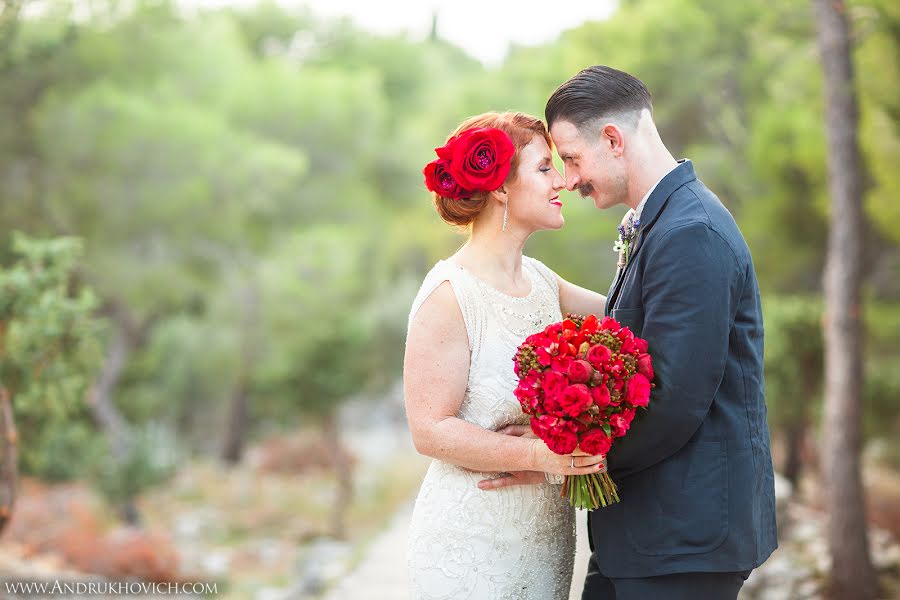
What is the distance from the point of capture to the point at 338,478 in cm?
1354

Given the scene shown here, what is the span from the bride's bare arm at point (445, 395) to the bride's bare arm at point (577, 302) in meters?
0.51

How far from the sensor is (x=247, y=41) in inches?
863

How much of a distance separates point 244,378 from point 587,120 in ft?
49.7

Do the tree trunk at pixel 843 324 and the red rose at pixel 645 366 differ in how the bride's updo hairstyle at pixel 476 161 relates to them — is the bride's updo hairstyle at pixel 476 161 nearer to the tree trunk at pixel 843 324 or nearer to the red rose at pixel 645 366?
the red rose at pixel 645 366

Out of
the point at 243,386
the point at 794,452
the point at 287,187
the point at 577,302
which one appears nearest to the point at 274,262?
the point at 287,187

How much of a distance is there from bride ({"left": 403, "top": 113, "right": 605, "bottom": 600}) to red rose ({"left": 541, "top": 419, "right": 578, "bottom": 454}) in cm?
34

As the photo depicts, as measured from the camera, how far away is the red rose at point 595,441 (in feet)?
6.85

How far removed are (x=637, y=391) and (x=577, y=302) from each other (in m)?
0.91

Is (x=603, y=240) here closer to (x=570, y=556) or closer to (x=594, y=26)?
(x=594, y=26)

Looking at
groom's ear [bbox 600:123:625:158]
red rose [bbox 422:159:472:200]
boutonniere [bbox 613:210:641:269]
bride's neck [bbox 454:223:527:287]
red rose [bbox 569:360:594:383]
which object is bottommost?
red rose [bbox 569:360:594:383]

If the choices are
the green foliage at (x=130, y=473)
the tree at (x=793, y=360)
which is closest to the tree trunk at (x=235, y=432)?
the green foliage at (x=130, y=473)

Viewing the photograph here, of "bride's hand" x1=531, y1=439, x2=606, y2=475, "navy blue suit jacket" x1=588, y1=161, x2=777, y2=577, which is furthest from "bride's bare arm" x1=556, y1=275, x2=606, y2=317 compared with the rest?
"bride's hand" x1=531, y1=439, x2=606, y2=475

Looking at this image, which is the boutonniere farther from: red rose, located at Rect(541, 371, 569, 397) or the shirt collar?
red rose, located at Rect(541, 371, 569, 397)

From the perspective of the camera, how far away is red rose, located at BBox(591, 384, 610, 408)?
6.70 feet
